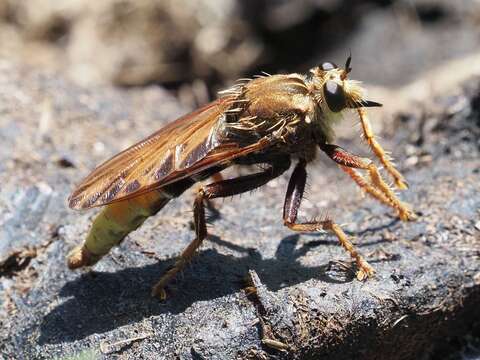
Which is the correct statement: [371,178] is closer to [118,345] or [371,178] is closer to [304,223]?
[304,223]

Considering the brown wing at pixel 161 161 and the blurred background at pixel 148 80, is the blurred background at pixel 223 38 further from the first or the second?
the brown wing at pixel 161 161

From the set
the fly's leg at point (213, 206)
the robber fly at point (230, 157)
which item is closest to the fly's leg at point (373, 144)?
the robber fly at point (230, 157)

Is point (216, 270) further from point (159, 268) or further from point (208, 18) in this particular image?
point (208, 18)

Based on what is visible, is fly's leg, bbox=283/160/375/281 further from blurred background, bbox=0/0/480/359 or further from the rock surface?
blurred background, bbox=0/0/480/359

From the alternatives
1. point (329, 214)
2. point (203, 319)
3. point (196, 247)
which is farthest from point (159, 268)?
point (329, 214)

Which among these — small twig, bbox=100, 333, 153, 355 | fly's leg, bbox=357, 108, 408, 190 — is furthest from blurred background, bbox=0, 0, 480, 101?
small twig, bbox=100, 333, 153, 355
